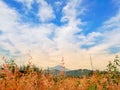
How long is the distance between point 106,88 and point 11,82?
443 centimetres

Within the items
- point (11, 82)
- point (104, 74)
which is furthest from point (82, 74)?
point (11, 82)

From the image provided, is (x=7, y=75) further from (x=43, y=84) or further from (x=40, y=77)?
(x=40, y=77)

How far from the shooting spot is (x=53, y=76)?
864 centimetres

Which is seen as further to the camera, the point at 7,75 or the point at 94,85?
the point at 94,85

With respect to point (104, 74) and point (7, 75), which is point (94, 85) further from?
point (7, 75)

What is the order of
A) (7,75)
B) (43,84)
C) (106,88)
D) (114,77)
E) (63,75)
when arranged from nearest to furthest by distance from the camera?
(7,75), (43,84), (63,75), (106,88), (114,77)

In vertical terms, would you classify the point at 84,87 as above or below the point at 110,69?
below

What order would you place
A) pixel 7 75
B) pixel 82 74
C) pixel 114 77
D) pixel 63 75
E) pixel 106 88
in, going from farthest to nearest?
pixel 114 77, pixel 82 74, pixel 106 88, pixel 63 75, pixel 7 75

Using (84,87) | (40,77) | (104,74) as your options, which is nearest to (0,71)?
(40,77)

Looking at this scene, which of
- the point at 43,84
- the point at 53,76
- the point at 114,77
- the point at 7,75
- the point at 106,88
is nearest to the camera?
the point at 7,75

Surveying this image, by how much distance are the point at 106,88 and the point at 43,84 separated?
11.6ft

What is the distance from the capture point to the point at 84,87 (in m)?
8.88

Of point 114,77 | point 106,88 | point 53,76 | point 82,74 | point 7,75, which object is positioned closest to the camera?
point 7,75

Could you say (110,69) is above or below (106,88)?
above
